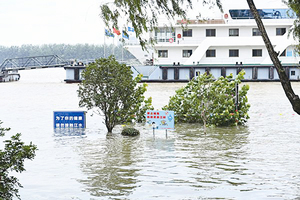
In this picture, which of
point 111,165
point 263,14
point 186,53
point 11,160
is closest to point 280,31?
point 263,14

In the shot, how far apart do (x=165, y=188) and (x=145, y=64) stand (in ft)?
166

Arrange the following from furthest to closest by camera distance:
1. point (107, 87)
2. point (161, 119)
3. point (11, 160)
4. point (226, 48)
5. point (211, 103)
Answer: point (226, 48)
point (211, 103)
point (107, 87)
point (161, 119)
point (11, 160)

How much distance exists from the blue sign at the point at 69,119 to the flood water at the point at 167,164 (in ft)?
1.47

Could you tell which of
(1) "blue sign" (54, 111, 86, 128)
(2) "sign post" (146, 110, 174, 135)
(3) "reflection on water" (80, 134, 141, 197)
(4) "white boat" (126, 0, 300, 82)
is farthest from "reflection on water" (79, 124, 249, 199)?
(4) "white boat" (126, 0, 300, 82)

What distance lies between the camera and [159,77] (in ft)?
189

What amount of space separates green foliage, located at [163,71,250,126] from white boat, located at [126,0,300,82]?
113 ft

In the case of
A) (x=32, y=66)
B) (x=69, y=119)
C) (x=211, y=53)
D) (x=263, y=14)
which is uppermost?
(x=263, y=14)

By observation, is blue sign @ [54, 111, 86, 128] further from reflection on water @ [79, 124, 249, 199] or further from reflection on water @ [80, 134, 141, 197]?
reflection on water @ [80, 134, 141, 197]

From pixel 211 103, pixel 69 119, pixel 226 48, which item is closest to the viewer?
pixel 211 103

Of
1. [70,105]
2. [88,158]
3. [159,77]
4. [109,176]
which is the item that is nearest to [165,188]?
[109,176]

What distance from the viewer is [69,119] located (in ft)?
66.7

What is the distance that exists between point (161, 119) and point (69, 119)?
4785mm

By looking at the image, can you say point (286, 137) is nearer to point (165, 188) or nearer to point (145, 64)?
point (165, 188)

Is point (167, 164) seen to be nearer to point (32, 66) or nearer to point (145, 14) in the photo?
point (145, 14)
